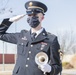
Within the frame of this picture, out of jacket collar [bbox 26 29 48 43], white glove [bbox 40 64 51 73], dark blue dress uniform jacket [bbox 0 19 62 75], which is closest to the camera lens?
white glove [bbox 40 64 51 73]

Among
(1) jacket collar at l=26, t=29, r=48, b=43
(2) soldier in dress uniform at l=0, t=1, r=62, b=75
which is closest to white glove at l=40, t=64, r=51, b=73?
(2) soldier in dress uniform at l=0, t=1, r=62, b=75

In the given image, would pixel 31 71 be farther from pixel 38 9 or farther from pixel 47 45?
pixel 38 9

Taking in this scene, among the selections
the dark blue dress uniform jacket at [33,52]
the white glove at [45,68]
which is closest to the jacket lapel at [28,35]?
the dark blue dress uniform jacket at [33,52]

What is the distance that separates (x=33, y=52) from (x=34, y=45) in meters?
0.08

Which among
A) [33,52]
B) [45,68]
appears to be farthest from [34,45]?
[45,68]

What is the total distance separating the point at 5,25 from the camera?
379 cm

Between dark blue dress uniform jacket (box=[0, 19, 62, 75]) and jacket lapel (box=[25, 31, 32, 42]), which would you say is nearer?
dark blue dress uniform jacket (box=[0, 19, 62, 75])

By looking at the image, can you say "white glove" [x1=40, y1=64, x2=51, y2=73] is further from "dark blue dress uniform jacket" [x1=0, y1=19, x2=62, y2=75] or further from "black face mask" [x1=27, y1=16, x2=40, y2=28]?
"black face mask" [x1=27, y1=16, x2=40, y2=28]

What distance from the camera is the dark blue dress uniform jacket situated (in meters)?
3.50

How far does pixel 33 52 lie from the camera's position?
3.57 metres

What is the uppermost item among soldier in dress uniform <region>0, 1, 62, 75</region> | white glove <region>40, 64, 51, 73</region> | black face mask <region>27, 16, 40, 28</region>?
black face mask <region>27, 16, 40, 28</region>

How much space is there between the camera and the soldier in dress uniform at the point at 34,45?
350 cm

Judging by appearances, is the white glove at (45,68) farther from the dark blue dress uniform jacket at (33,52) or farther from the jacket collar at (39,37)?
the jacket collar at (39,37)

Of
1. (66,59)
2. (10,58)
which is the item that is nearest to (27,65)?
(66,59)
